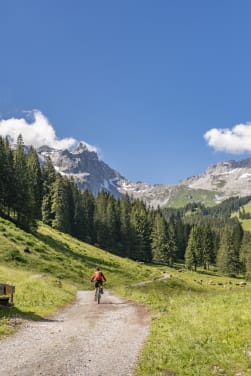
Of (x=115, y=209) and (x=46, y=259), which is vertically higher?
(x=115, y=209)

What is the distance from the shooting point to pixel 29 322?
61.0 feet

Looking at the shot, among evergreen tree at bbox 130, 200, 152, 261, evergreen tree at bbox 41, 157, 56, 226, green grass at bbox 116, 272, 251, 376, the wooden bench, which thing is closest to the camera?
green grass at bbox 116, 272, 251, 376

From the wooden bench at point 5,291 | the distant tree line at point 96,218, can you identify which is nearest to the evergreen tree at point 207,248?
the distant tree line at point 96,218

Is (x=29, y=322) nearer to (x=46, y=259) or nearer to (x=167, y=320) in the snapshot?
(x=167, y=320)

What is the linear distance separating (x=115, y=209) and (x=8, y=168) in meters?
63.5

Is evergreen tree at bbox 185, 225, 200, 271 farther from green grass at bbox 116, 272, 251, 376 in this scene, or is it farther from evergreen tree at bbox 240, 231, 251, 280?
green grass at bbox 116, 272, 251, 376

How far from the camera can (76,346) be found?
14.1 metres

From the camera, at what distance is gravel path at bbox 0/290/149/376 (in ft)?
37.2

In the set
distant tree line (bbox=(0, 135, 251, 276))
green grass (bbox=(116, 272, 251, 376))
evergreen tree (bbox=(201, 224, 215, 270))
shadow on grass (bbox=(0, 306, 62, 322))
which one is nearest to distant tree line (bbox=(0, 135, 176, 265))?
distant tree line (bbox=(0, 135, 251, 276))

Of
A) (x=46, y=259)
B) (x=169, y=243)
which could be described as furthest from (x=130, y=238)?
(x=46, y=259)

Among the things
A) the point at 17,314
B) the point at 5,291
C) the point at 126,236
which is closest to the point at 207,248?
the point at 126,236

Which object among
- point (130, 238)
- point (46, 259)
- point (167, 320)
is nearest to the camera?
point (167, 320)

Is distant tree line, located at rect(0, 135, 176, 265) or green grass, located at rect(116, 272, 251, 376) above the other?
distant tree line, located at rect(0, 135, 176, 265)

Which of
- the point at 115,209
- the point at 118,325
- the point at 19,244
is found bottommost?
the point at 118,325
